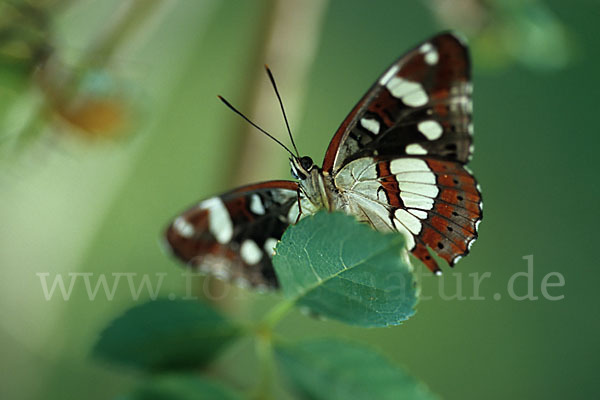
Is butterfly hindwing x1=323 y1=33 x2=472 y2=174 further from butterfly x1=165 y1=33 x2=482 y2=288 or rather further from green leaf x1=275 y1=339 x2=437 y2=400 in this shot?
green leaf x1=275 y1=339 x2=437 y2=400

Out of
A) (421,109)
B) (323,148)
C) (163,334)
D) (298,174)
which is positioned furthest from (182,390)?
(323,148)

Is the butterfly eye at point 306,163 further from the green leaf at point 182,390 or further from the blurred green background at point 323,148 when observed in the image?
the blurred green background at point 323,148

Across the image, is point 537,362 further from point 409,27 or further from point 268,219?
point 268,219

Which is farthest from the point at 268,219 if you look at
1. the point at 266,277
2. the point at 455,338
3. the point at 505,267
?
the point at 455,338

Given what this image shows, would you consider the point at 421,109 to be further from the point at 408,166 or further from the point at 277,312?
the point at 277,312

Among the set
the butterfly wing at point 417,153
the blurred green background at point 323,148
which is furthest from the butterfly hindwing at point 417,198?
the blurred green background at point 323,148
